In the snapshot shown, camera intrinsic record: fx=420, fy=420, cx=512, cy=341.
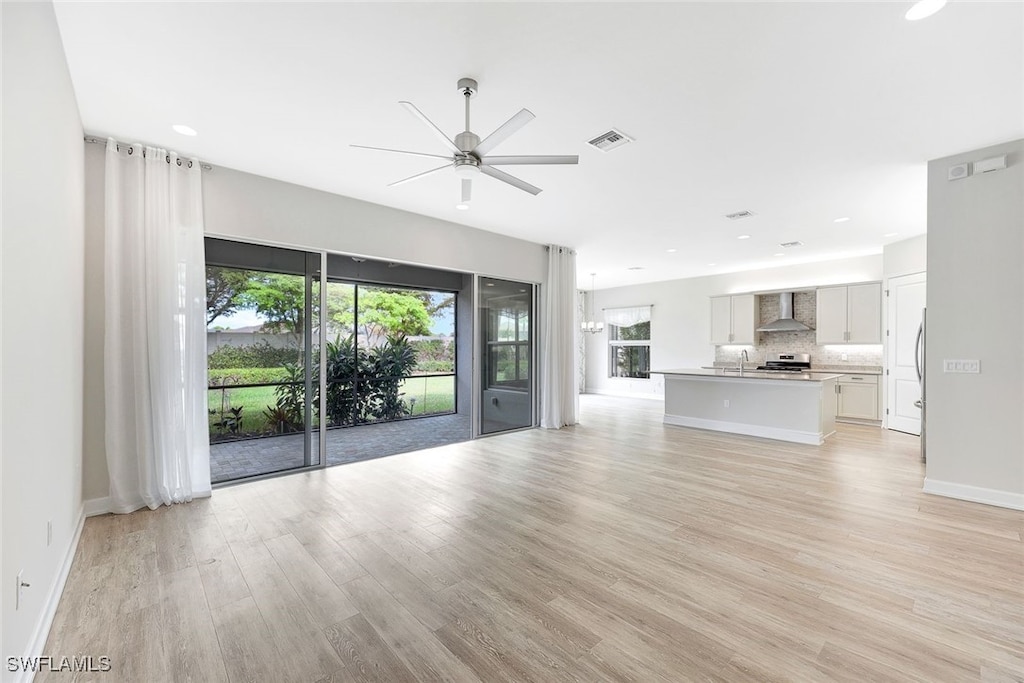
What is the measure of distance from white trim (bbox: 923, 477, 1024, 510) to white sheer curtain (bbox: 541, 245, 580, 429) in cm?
423

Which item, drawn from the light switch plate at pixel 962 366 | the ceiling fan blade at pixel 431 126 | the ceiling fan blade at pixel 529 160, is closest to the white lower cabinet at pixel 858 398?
the light switch plate at pixel 962 366

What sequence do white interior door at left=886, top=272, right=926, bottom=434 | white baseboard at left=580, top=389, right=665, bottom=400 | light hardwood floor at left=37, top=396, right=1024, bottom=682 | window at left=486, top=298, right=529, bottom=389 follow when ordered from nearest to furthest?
1. light hardwood floor at left=37, top=396, right=1024, bottom=682
2. white interior door at left=886, top=272, right=926, bottom=434
3. window at left=486, top=298, right=529, bottom=389
4. white baseboard at left=580, top=389, right=665, bottom=400

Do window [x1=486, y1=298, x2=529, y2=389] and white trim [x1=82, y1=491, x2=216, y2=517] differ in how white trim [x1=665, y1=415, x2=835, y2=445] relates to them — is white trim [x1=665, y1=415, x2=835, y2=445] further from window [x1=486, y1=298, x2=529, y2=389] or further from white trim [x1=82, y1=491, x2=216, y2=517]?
white trim [x1=82, y1=491, x2=216, y2=517]

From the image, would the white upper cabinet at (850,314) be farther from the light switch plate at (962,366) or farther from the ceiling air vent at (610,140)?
the ceiling air vent at (610,140)

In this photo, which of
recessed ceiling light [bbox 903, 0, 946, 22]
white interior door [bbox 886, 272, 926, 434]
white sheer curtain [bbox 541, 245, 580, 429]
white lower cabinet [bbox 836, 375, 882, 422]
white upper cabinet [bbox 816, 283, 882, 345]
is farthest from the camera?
white upper cabinet [bbox 816, 283, 882, 345]

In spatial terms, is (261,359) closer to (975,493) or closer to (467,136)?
(467,136)

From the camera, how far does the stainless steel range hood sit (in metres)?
8.00

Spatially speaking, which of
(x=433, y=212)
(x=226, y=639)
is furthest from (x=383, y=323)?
(x=226, y=639)

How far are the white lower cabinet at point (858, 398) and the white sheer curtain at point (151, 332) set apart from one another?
9.14m

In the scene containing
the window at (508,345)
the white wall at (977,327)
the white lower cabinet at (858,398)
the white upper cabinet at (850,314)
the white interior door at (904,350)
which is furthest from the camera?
the white upper cabinet at (850,314)

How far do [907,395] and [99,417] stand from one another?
9.52m

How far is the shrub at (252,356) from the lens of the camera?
156 inches

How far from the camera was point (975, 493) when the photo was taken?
3.51 meters

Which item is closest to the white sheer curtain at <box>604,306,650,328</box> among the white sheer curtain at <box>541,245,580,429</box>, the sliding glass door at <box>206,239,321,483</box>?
the white sheer curtain at <box>541,245,580,429</box>
